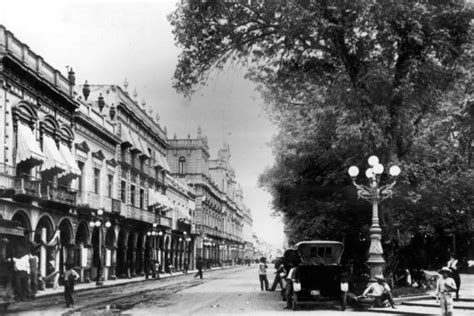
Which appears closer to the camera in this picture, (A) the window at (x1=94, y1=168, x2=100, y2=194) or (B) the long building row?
(B) the long building row

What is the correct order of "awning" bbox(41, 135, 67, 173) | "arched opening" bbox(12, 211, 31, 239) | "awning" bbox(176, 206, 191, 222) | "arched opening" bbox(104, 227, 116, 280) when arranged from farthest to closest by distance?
"awning" bbox(176, 206, 191, 222) → "arched opening" bbox(104, 227, 116, 280) → "awning" bbox(41, 135, 67, 173) → "arched opening" bbox(12, 211, 31, 239)

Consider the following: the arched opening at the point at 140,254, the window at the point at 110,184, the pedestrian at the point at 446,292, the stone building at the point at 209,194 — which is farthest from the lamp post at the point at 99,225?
the stone building at the point at 209,194

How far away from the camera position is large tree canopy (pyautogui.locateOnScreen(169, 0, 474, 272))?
18.7m

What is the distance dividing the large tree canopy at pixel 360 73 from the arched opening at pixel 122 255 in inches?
836

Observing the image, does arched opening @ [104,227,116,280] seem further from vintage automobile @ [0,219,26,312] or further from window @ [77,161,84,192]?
vintage automobile @ [0,219,26,312]

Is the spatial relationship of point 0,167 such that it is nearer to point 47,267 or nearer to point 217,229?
point 47,267

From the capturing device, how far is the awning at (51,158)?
96.9 ft

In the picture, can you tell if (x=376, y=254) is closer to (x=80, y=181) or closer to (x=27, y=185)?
(x=27, y=185)

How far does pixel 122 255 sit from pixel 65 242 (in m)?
11.1

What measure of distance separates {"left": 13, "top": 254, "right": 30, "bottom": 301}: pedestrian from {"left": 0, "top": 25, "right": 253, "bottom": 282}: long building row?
2979mm

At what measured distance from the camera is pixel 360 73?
20172 mm

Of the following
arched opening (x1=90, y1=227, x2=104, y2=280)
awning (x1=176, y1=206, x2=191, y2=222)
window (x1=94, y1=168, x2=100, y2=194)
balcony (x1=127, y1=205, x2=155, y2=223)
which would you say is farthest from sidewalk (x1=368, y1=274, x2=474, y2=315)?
awning (x1=176, y1=206, x2=191, y2=222)

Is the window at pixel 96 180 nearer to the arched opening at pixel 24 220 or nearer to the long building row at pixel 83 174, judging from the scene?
the long building row at pixel 83 174

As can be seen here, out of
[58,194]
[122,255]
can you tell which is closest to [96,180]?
[122,255]
